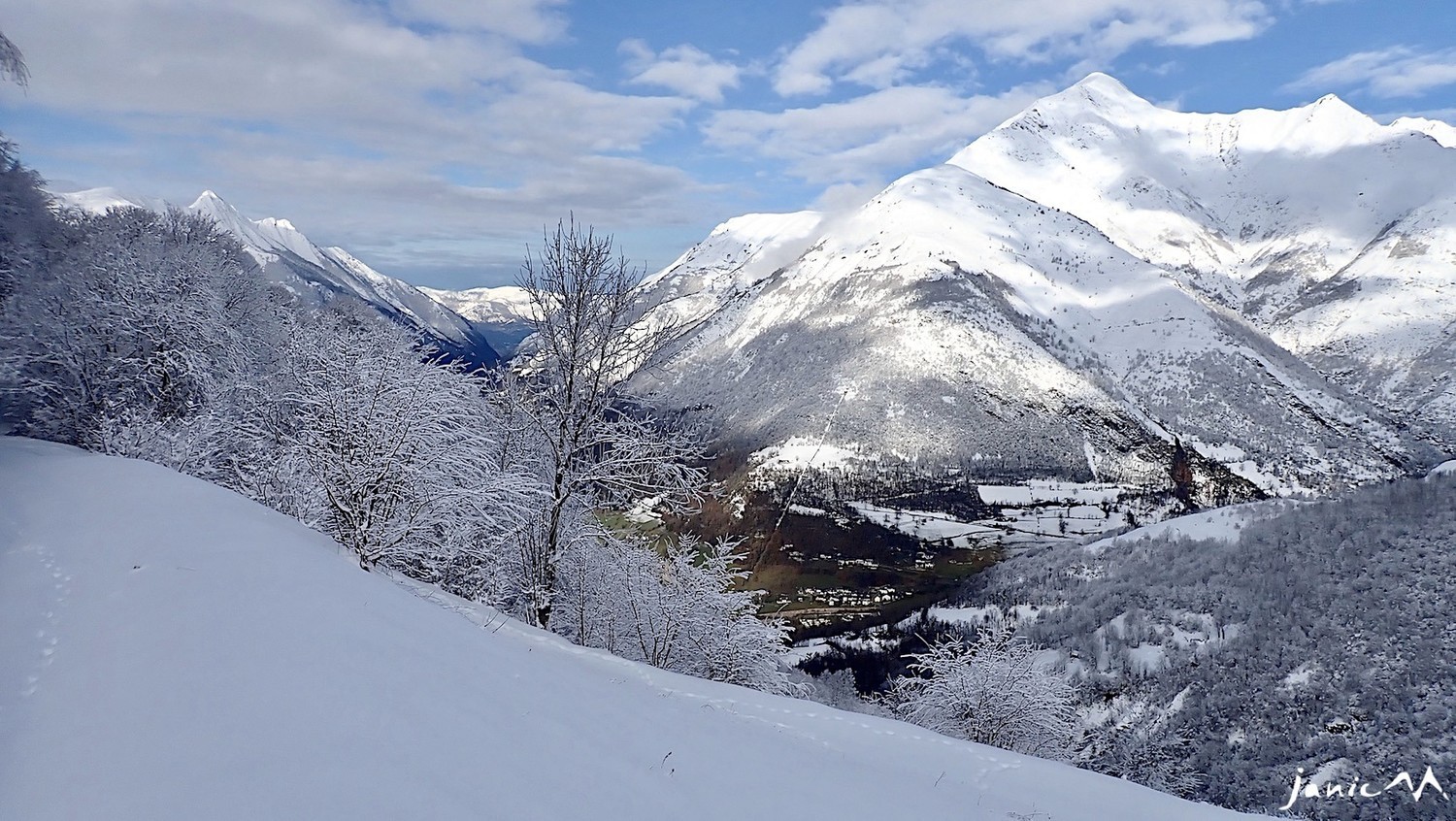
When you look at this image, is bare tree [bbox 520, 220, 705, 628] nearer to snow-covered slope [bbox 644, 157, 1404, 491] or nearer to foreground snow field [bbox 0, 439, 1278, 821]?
foreground snow field [bbox 0, 439, 1278, 821]

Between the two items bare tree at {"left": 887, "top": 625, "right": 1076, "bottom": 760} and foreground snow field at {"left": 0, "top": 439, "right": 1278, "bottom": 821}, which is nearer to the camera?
foreground snow field at {"left": 0, "top": 439, "right": 1278, "bottom": 821}

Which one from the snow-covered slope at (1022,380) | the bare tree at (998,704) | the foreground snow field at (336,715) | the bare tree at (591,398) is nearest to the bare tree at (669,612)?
the bare tree at (591,398)

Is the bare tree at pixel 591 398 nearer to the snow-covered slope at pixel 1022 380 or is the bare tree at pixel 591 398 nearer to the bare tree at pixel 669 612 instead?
the bare tree at pixel 669 612

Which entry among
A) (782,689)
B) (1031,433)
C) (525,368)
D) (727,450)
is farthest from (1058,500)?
(525,368)

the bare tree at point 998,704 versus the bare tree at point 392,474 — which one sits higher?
the bare tree at point 392,474

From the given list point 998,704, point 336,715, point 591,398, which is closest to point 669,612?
point 591,398

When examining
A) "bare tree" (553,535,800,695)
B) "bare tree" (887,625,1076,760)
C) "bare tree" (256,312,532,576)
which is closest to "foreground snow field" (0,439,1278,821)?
"bare tree" (256,312,532,576)
